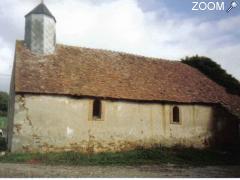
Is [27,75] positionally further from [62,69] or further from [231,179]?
[231,179]

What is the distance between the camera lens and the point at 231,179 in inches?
508

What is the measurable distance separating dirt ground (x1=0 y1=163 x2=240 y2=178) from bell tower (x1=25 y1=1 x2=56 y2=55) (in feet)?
26.1

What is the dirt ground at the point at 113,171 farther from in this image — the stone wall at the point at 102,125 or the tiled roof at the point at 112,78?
the tiled roof at the point at 112,78

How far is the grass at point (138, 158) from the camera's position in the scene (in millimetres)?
15727

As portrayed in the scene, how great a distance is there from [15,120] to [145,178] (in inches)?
302

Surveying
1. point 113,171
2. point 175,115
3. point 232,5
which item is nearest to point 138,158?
point 113,171

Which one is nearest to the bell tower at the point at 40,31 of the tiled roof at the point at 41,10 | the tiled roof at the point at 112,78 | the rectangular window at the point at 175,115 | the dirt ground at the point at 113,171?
the tiled roof at the point at 41,10

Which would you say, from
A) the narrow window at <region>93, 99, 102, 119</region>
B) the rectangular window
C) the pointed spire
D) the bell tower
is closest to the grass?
the rectangular window

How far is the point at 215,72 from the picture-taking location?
2636 centimetres

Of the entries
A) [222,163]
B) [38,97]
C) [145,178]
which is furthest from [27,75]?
[222,163]

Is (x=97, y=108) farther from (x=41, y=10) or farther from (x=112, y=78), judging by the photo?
(x=41, y=10)

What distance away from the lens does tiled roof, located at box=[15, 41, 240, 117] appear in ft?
59.9

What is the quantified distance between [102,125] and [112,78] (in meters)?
3.08

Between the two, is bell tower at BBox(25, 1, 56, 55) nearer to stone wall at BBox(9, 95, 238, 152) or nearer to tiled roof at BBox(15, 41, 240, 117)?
tiled roof at BBox(15, 41, 240, 117)
